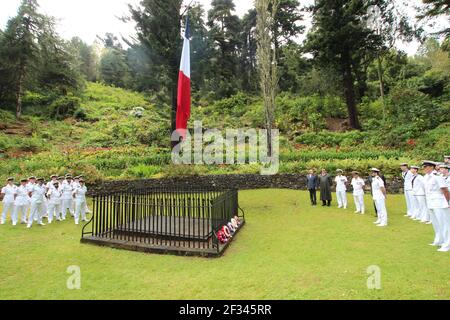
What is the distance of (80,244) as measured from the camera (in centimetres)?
835

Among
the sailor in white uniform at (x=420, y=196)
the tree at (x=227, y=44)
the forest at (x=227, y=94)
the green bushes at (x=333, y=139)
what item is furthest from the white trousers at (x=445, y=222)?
the tree at (x=227, y=44)

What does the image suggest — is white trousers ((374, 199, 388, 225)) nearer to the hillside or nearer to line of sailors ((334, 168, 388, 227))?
line of sailors ((334, 168, 388, 227))

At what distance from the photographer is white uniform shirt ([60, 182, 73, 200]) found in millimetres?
11805

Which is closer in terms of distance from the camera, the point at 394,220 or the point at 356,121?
the point at 394,220

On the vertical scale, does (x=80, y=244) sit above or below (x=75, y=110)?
below

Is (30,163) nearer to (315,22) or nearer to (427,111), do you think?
(315,22)

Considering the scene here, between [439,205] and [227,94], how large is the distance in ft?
109

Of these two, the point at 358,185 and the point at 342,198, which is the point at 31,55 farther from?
the point at 358,185

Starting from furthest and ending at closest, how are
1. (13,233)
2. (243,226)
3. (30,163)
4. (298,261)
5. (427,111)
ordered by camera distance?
(427,111) < (30,163) < (243,226) < (13,233) < (298,261)

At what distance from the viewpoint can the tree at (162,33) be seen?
18.9 m

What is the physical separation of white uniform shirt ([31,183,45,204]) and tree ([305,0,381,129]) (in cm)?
2332

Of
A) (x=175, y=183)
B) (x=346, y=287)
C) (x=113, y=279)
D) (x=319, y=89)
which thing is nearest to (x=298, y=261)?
(x=346, y=287)

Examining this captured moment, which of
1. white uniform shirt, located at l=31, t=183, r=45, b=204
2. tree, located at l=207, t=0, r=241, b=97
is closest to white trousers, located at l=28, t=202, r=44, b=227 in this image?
white uniform shirt, located at l=31, t=183, r=45, b=204

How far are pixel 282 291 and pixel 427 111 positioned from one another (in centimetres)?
2446
